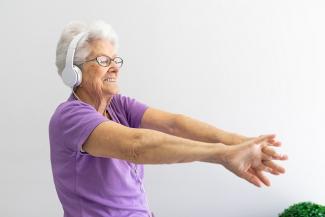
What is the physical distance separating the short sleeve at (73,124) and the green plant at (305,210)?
3.99 ft

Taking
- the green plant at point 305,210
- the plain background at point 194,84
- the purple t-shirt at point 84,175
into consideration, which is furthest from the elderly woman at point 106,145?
the green plant at point 305,210

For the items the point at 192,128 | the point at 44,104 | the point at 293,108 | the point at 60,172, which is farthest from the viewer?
the point at 293,108

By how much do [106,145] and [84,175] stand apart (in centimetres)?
23

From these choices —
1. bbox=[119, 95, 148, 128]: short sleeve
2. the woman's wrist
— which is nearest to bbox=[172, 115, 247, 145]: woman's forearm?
bbox=[119, 95, 148, 128]: short sleeve

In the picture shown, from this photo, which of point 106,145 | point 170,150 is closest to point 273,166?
point 170,150

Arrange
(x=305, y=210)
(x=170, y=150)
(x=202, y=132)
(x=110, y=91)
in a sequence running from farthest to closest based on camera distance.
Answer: (x=305, y=210) < (x=202, y=132) < (x=110, y=91) < (x=170, y=150)

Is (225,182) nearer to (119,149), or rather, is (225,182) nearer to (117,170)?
(117,170)

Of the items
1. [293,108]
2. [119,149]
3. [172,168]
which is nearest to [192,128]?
[119,149]

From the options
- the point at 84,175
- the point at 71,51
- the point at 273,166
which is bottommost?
the point at 84,175

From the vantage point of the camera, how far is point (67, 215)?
1.38m

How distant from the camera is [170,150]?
3.47 ft

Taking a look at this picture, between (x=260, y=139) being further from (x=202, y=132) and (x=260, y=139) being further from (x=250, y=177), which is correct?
(x=202, y=132)

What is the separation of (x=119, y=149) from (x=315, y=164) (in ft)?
4.77

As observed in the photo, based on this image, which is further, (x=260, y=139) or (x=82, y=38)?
(x=82, y=38)
